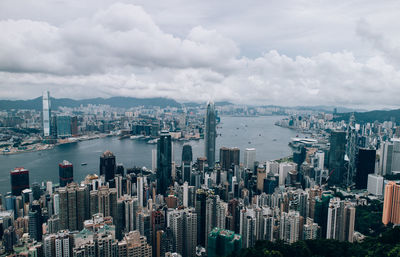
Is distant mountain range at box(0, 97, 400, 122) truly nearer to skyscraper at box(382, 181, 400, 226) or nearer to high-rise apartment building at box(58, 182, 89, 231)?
high-rise apartment building at box(58, 182, 89, 231)

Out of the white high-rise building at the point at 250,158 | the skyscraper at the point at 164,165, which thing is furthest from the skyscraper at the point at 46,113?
the white high-rise building at the point at 250,158

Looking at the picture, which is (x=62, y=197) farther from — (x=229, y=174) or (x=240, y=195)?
(x=229, y=174)

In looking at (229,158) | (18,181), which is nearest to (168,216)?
(18,181)

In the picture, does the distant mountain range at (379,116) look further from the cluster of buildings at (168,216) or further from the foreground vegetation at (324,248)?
the foreground vegetation at (324,248)

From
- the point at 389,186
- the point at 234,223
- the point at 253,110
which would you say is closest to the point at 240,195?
the point at 234,223

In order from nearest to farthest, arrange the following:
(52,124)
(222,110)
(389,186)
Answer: (389,186)
(52,124)
(222,110)

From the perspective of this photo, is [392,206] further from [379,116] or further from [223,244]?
[379,116]

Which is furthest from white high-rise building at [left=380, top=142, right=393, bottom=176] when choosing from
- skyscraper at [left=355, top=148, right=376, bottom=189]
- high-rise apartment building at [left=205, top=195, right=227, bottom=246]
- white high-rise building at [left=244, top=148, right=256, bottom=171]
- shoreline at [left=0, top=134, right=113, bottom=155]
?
shoreline at [left=0, top=134, right=113, bottom=155]

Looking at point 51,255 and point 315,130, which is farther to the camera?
point 315,130
